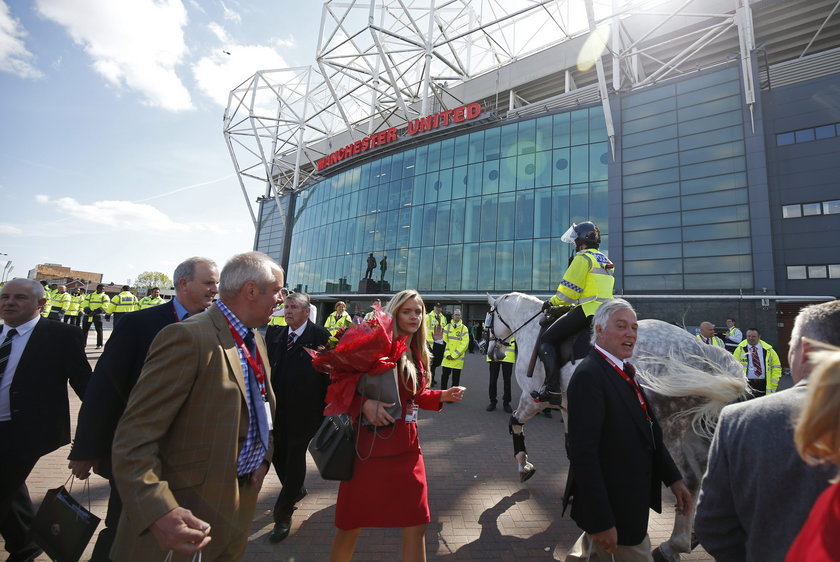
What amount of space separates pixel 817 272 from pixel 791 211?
3021 mm

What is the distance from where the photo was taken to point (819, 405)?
0.81m

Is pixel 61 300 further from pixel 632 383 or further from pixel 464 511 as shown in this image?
pixel 632 383

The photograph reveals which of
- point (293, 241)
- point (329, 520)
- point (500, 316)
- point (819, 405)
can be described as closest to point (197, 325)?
point (819, 405)

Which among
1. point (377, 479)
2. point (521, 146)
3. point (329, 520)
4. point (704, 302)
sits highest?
point (521, 146)

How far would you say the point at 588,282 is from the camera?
4457 mm

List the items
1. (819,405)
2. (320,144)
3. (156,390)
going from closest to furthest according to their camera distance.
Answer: (819,405) → (156,390) → (320,144)

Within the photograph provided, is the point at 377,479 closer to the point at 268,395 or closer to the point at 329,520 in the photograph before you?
the point at 268,395

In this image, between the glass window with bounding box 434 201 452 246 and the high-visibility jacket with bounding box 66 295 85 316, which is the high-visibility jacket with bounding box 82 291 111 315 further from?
the glass window with bounding box 434 201 452 246

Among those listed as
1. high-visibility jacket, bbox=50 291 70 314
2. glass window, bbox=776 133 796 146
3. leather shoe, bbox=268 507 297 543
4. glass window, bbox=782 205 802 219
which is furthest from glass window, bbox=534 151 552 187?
leather shoe, bbox=268 507 297 543

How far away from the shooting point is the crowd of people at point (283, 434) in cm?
130

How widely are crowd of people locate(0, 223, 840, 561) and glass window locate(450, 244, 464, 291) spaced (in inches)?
883

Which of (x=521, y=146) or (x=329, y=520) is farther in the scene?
(x=521, y=146)

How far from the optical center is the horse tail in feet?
9.85

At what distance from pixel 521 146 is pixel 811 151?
13992mm
